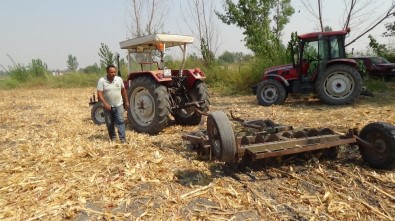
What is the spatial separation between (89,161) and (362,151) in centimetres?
350

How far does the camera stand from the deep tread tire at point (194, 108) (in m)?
6.98

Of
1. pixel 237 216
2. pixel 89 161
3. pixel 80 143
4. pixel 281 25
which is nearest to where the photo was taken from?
pixel 237 216

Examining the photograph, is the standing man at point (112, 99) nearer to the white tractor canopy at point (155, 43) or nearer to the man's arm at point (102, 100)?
the man's arm at point (102, 100)

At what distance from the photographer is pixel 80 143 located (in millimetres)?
5625

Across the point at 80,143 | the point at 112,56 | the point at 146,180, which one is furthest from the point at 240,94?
the point at 112,56

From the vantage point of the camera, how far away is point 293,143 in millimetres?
3959

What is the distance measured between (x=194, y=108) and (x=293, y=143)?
10.5 ft

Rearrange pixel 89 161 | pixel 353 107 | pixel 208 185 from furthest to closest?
1. pixel 353 107
2. pixel 89 161
3. pixel 208 185

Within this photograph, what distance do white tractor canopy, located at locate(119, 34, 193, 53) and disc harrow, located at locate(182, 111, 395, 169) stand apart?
2.76 metres

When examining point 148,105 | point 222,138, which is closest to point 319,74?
point 148,105

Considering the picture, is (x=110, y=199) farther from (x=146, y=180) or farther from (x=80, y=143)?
(x=80, y=143)

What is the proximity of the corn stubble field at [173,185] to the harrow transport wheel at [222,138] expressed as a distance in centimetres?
33

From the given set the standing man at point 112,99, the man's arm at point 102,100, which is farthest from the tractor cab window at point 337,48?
the man's arm at point 102,100

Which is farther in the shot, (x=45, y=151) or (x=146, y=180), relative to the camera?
(x=45, y=151)
